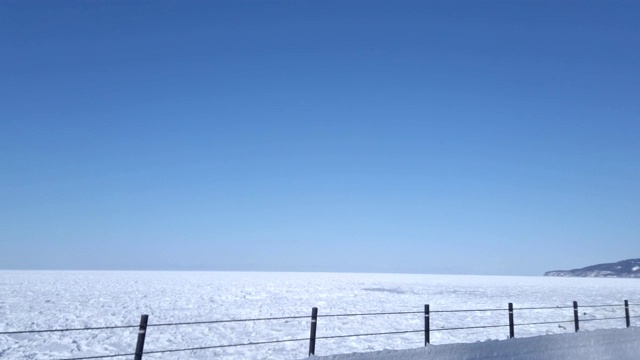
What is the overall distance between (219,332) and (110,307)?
982 centimetres

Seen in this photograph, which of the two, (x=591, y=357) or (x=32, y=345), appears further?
(x=32, y=345)

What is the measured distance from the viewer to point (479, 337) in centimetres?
1380

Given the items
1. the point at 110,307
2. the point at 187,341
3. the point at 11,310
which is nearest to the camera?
the point at 187,341

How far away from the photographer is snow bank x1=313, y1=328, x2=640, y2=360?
7955mm

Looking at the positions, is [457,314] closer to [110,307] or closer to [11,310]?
[110,307]

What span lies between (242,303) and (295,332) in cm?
1035

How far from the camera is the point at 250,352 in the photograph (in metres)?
11.6

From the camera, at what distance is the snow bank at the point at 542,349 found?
26.1 feet

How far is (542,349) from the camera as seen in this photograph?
952 centimetres

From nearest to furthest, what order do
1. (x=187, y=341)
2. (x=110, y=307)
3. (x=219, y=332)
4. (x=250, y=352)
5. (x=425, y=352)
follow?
1. (x=425, y=352)
2. (x=250, y=352)
3. (x=187, y=341)
4. (x=219, y=332)
5. (x=110, y=307)

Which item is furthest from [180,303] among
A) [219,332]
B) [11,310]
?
[219,332]

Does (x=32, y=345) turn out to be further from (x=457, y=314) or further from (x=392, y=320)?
(x=457, y=314)

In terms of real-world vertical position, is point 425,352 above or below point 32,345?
above

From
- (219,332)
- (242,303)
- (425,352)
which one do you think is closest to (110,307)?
(242,303)
